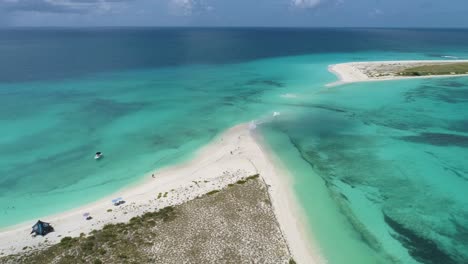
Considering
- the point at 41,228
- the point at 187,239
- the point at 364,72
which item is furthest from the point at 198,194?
the point at 364,72

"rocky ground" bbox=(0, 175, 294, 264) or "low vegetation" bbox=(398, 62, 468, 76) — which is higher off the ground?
"low vegetation" bbox=(398, 62, 468, 76)

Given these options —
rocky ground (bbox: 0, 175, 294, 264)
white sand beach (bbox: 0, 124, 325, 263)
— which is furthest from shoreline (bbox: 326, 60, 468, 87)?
rocky ground (bbox: 0, 175, 294, 264)

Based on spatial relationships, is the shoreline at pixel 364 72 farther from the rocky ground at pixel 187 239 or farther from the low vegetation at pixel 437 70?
the rocky ground at pixel 187 239

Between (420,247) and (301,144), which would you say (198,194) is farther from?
(420,247)

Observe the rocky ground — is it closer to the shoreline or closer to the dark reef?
the dark reef

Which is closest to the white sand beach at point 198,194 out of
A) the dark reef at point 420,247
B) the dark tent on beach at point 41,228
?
the dark tent on beach at point 41,228

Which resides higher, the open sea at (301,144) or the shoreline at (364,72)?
the shoreline at (364,72)
